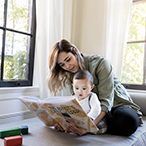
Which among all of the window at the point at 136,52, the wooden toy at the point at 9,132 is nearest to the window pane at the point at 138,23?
the window at the point at 136,52

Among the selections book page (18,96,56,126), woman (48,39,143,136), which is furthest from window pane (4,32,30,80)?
book page (18,96,56,126)

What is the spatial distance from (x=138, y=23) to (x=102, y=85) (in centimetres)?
132

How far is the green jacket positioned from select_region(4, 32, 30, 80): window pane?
2.47ft

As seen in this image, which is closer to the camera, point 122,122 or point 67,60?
point 122,122

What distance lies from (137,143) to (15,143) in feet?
2.31

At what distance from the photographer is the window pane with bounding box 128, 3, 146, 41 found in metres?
2.26

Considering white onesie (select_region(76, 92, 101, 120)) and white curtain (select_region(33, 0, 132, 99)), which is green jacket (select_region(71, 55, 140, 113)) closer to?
white onesie (select_region(76, 92, 101, 120))

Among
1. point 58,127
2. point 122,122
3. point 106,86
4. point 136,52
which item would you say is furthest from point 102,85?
point 136,52

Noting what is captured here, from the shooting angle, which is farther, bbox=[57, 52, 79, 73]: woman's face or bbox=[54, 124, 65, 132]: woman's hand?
bbox=[57, 52, 79, 73]: woman's face

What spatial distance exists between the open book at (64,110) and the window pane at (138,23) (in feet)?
5.24

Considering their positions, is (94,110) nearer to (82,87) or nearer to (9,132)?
(82,87)

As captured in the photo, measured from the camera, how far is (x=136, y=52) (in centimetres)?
229

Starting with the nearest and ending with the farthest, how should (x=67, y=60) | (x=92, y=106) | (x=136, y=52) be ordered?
(x=92, y=106) → (x=67, y=60) → (x=136, y=52)

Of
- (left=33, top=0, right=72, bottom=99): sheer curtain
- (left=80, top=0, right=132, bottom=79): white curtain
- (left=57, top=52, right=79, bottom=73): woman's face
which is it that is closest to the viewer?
(left=57, top=52, right=79, bottom=73): woman's face
